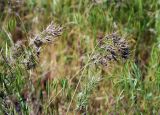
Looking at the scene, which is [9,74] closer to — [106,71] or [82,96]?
[82,96]

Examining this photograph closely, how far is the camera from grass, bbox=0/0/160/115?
209 cm

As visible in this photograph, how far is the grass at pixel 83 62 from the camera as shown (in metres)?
2.09

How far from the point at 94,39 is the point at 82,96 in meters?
0.80

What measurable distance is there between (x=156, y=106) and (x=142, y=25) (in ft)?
2.39

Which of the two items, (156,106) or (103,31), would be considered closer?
(156,106)

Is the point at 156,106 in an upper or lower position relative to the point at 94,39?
lower

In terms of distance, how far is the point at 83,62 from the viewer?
107 inches

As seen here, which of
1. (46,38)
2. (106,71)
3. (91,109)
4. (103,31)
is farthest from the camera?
(103,31)

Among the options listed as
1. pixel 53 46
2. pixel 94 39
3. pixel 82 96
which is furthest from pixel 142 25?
pixel 82 96

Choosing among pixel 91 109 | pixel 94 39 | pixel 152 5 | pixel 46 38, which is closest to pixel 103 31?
pixel 94 39

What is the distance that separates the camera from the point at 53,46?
3014 mm

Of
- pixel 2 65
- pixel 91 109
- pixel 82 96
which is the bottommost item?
pixel 91 109

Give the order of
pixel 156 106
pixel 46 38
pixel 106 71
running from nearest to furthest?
1. pixel 46 38
2. pixel 156 106
3. pixel 106 71

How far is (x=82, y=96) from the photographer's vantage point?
6.56 ft
